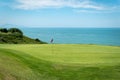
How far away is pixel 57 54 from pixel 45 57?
4.49 ft

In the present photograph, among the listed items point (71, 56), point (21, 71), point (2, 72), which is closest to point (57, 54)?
point (71, 56)

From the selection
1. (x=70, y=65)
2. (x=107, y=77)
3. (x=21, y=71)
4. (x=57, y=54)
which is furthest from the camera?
(x=57, y=54)

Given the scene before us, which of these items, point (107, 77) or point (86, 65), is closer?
point (107, 77)

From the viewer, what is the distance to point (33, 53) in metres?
18.5

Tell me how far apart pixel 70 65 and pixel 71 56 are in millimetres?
2343

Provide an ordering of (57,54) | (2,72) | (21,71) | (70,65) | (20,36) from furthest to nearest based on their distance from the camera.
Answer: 1. (20,36)
2. (57,54)
3. (70,65)
4. (21,71)
5. (2,72)

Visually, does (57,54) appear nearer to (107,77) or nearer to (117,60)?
(117,60)

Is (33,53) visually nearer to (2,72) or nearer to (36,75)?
(36,75)

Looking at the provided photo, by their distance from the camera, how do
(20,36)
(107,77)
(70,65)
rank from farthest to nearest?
(20,36) → (70,65) → (107,77)

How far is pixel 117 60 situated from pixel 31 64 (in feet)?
17.7

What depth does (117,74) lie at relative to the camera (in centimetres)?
1485

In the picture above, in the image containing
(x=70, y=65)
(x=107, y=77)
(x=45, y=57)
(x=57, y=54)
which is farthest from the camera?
(x=57, y=54)

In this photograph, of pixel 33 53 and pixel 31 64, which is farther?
pixel 33 53

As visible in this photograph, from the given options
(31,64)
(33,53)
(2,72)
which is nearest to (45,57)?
(33,53)
